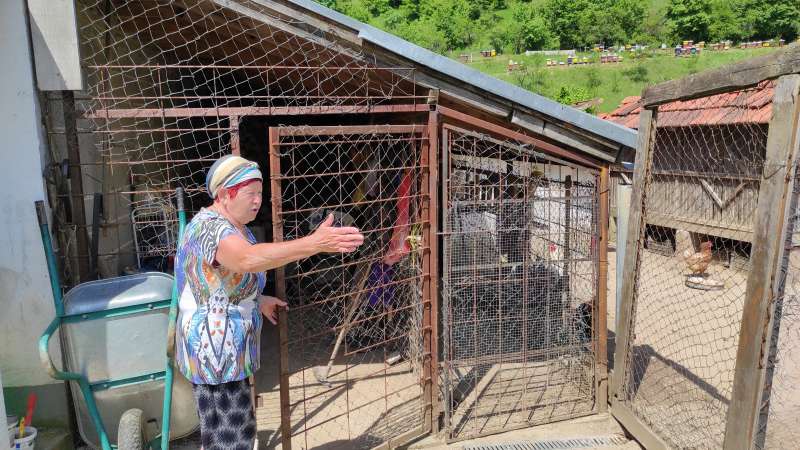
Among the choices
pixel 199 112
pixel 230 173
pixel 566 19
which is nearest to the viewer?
pixel 230 173

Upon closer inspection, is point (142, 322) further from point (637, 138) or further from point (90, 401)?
point (637, 138)

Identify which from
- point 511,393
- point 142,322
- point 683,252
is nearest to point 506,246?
point 511,393

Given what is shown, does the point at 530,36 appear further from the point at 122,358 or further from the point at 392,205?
the point at 122,358

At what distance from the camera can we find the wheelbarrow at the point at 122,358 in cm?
307

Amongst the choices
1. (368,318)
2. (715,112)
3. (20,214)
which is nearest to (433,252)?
(368,318)

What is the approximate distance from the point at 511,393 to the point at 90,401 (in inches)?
136

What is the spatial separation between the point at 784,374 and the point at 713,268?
4.65 meters

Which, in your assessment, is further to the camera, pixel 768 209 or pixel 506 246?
pixel 506 246

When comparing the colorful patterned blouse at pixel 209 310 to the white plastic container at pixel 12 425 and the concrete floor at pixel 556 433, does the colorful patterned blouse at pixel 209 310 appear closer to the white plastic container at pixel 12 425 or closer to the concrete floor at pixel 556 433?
the white plastic container at pixel 12 425

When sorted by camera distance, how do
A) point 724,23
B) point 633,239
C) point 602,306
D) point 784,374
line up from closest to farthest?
1. point 633,239
2. point 602,306
3. point 784,374
4. point 724,23

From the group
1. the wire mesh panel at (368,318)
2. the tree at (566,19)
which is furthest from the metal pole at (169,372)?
the tree at (566,19)

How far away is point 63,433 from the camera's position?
11.7ft

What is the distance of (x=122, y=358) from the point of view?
10.3ft

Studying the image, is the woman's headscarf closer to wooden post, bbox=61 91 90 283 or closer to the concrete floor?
wooden post, bbox=61 91 90 283
